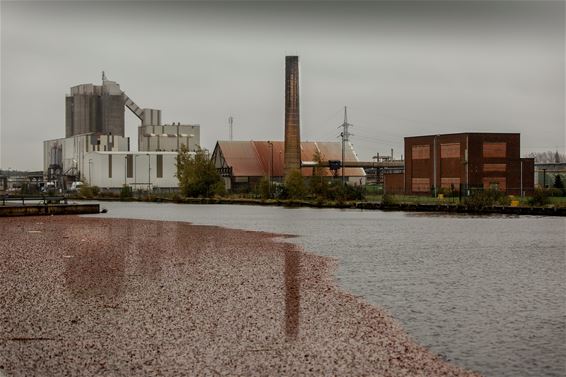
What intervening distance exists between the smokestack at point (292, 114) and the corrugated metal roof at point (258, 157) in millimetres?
20738

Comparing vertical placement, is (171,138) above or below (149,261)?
above

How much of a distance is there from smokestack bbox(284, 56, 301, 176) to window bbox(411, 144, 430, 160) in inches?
723

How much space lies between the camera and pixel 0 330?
42.7ft

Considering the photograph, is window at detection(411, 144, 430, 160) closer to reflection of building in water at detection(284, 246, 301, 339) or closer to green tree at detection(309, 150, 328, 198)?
green tree at detection(309, 150, 328, 198)

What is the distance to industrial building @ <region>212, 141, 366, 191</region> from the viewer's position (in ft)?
455

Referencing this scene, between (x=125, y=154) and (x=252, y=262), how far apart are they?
14814 centimetres

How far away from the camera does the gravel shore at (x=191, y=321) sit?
10930 mm

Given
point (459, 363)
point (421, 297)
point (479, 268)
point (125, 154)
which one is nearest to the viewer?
point (459, 363)

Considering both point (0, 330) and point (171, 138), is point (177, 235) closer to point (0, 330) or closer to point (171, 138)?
point (0, 330)

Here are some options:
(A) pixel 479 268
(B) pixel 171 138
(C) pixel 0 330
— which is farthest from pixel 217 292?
(B) pixel 171 138

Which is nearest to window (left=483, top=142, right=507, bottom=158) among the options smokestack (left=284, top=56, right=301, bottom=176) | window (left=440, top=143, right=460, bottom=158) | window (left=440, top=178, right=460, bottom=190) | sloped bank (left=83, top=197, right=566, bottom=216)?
window (left=440, top=143, right=460, bottom=158)

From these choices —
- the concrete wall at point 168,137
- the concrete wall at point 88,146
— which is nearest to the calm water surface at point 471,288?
the concrete wall at point 168,137

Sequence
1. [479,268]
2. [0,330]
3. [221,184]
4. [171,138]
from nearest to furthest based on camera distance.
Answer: [0,330] < [479,268] < [221,184] < [171,138]

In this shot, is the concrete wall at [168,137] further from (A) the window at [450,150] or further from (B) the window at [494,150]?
(B) the window at [494,150]
